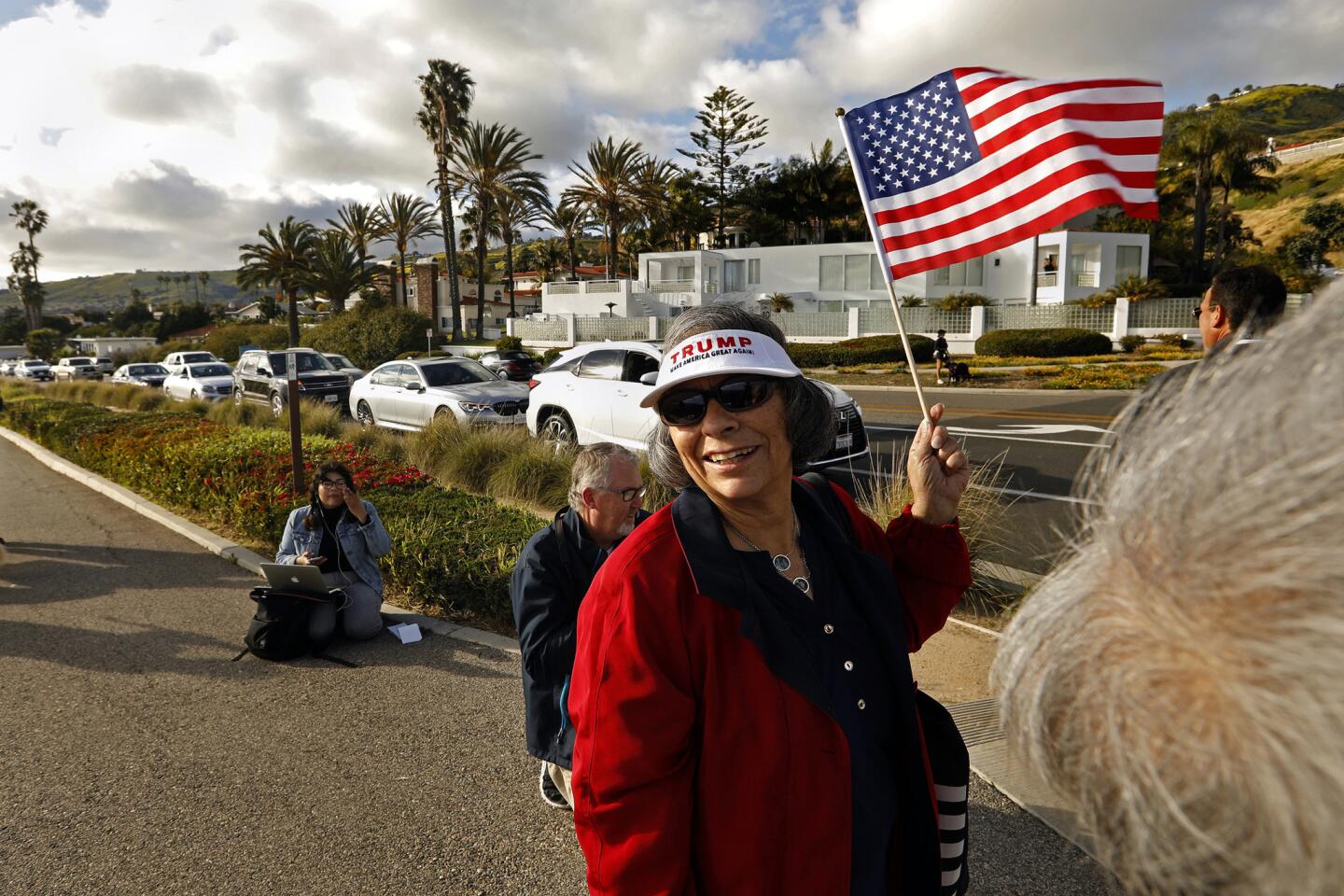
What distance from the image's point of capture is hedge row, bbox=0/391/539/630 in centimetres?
600

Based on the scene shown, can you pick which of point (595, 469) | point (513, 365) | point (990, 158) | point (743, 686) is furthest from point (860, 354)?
point (743, 686)

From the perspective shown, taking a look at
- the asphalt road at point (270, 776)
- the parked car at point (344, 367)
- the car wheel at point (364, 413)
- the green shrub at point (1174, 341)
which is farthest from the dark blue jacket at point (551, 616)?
the green shrub at point (1174, 341)

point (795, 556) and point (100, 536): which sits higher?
point (795, 556)

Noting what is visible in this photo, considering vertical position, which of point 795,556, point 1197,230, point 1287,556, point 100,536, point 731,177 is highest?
point 731,177

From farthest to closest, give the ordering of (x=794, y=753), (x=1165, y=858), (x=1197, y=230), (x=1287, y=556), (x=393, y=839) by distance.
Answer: (x=1197, y=230) < (x=393, y=839) < (x=794, y=753) < (x=1165, y=858) < (x=1287, y=556)

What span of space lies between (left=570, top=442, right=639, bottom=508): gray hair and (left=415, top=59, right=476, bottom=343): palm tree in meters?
49.3

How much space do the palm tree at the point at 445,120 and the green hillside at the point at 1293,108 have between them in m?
151

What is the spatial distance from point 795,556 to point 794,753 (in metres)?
0.45

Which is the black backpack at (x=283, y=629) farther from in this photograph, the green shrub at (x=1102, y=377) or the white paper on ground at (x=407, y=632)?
the green shrub at (x=1102, y=377)

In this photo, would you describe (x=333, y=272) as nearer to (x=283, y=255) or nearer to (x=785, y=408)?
(x=283, y=255)

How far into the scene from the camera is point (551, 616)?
323 centimetres

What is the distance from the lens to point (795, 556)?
6.15ft

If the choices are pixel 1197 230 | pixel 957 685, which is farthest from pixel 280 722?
pixel 1197 230

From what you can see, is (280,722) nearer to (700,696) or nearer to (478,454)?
(700,696)
